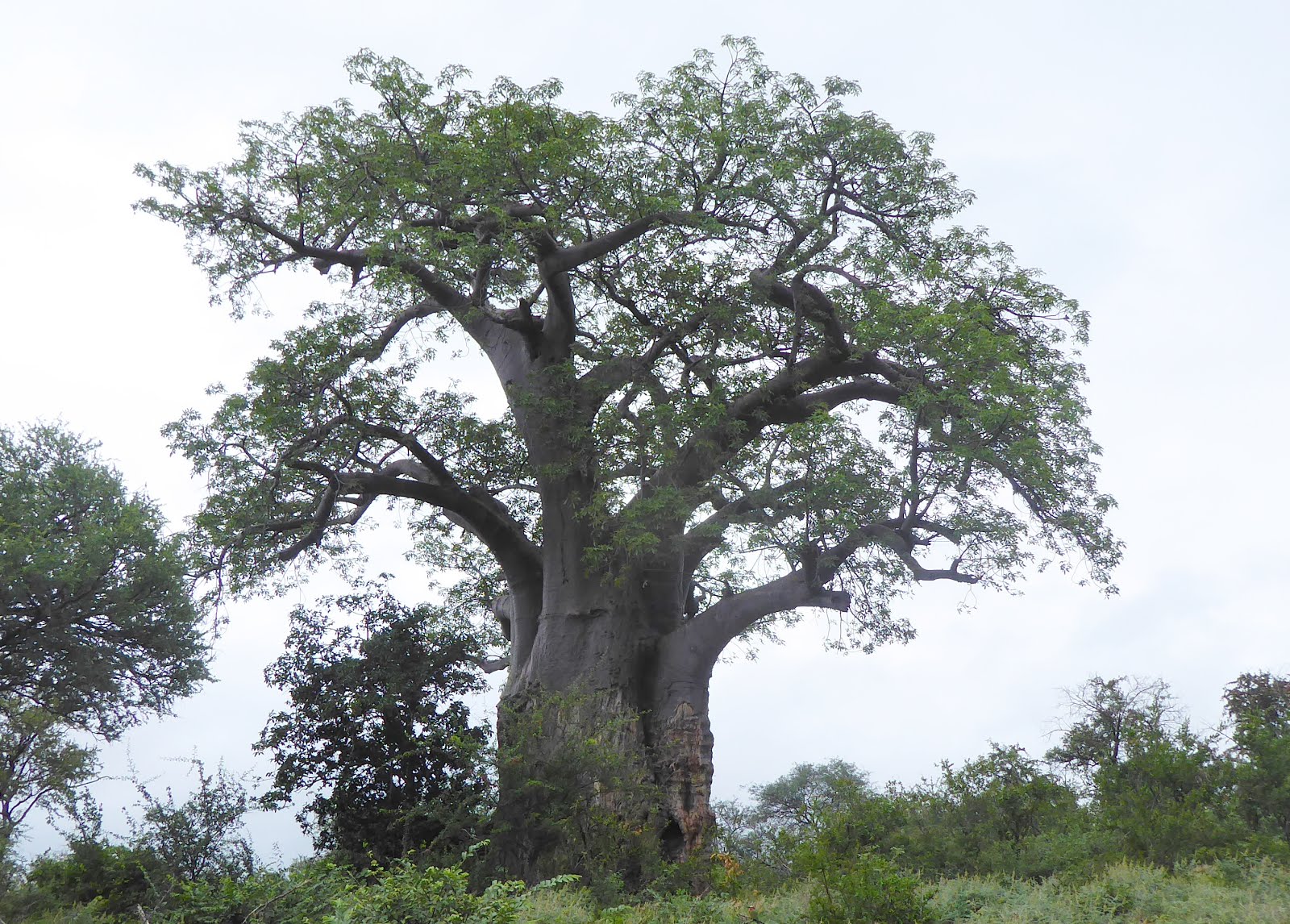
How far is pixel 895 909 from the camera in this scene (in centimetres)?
613

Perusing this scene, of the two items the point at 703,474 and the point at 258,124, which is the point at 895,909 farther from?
the point at 258,124

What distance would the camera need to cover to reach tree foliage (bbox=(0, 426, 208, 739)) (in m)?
17.5

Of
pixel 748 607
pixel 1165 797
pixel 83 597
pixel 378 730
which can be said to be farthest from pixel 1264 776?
pixel 83 597

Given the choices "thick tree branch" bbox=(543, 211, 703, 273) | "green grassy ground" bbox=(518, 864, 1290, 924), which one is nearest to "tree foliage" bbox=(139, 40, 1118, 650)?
"thick tree branch" bbox=(543, 211, 703, 273)

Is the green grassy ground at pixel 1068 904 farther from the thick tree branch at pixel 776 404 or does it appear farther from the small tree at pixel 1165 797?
the thick tree branch at pixel 776 404

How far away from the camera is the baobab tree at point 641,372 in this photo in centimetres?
1241

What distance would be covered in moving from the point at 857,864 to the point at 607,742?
17.4 ft

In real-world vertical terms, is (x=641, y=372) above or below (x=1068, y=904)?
above

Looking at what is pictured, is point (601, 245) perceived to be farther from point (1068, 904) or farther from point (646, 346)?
point (1068, 904)

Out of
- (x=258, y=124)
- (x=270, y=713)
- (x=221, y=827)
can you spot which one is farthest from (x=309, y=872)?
(x=258, y=124)

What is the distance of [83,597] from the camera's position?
58.8ft

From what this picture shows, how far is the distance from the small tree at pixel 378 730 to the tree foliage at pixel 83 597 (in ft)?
16.9

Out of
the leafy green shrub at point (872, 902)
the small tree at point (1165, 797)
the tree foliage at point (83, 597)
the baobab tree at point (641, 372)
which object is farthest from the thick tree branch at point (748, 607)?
the tree foliage at point (83, 597)

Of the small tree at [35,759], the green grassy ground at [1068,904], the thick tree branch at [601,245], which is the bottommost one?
the green grassy ground at [1068,904]
